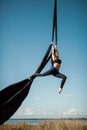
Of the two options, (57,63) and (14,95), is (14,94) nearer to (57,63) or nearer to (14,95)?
(14,95)

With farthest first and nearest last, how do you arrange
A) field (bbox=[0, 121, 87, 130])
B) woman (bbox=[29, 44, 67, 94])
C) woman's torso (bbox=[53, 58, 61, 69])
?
1. field (bbox=[0, 121, 87, 130])
2. woman's torso (bbox=[53, 58, 61, 69])
3. woman (bbox=[29, 44, 67, 94])

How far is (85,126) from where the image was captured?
602 inches

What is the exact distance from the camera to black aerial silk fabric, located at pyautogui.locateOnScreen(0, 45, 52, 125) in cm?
703

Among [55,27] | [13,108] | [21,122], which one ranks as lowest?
[21,122]

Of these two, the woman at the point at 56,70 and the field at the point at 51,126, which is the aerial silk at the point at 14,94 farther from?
the field at the point at 51,126

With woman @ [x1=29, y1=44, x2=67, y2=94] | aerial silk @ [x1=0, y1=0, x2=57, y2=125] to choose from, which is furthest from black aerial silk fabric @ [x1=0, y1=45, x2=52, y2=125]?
woman @ [x1=29, y1=44, x2=67, y2=94]

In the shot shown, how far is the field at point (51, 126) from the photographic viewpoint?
15.1 m

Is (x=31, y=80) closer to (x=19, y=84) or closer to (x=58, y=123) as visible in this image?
(x=19, y=84)

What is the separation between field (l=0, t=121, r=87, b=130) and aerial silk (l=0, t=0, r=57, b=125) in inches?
334

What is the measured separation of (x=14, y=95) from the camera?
7160 millimetres

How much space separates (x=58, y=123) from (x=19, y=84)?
907cm

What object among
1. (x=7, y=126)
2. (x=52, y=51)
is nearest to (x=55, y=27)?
(x=52, y=51)

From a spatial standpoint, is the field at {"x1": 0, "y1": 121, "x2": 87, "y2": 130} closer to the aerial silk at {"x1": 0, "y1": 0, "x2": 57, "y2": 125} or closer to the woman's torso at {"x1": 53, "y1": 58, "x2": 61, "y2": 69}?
the aerial silk at {"x1": 0, "y1": 0, "x2": 57, "y2": 125}

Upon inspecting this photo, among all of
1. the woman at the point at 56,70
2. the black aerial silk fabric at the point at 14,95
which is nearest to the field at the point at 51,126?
the black aerial silk fabric at the point at 14,95
